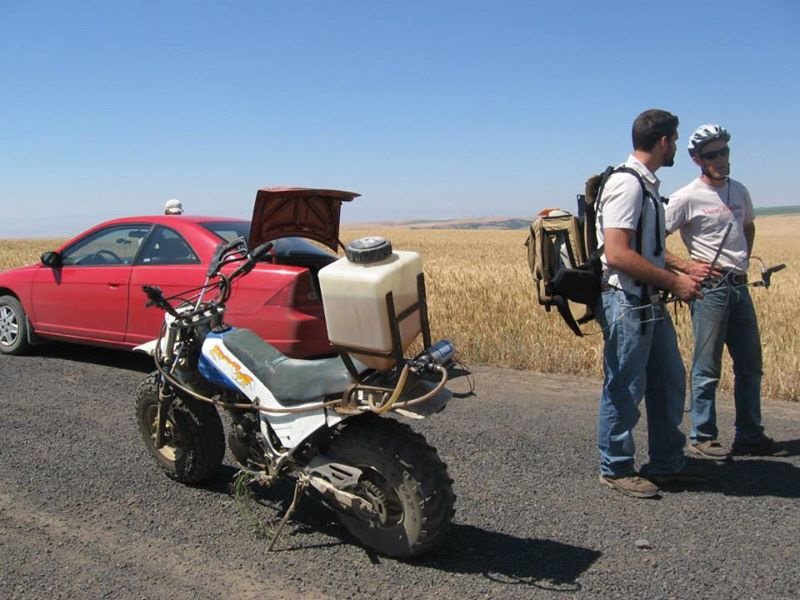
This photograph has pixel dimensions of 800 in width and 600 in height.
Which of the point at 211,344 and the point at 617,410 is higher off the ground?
the point at 211,344

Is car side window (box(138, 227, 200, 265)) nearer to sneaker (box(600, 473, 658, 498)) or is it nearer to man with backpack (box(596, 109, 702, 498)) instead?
man with backpack (box(596, 109, 702, 498))

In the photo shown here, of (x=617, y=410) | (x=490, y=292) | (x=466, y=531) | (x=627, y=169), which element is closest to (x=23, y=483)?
(x=466, y=531)

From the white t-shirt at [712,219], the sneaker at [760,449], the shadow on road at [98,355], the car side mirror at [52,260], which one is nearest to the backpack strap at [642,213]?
the white t-shirt at [712,219]

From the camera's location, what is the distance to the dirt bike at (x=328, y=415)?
320 centimetres

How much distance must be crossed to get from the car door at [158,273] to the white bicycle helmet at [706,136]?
428cm

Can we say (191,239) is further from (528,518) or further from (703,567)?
(703,567)

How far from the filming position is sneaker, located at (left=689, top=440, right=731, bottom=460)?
4.75 m

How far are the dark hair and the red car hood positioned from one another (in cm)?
290

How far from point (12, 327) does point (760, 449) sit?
297 inches

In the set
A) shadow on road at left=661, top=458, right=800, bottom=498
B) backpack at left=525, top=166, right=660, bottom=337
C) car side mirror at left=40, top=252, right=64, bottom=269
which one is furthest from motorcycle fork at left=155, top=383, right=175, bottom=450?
car side mirror at left=40, top=252, right=64, bottom=269

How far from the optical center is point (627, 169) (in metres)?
4.02

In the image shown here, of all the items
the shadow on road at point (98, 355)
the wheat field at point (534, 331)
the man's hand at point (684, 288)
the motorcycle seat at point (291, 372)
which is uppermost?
the man's hand at point (684, 288)

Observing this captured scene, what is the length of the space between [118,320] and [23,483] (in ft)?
10.4

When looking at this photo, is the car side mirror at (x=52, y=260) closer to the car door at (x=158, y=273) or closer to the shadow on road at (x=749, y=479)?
the car door at (x=158, y=273)
